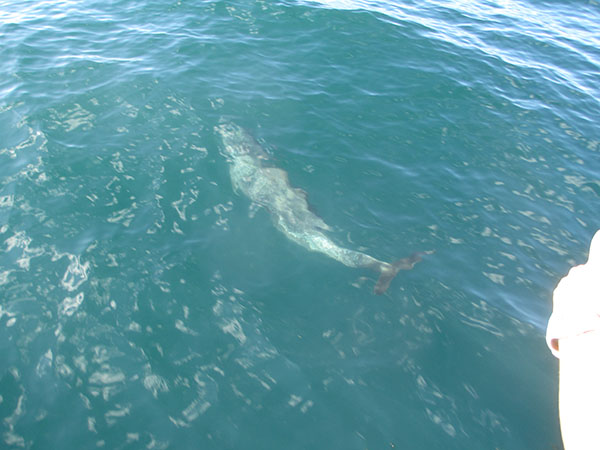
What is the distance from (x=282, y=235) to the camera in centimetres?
1141

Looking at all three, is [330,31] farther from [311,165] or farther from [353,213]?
[353,213]

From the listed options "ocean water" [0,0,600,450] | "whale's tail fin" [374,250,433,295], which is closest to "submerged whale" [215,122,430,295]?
"whale's tail fin" [374,250,433,295]

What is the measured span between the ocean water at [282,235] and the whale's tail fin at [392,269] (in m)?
0.22

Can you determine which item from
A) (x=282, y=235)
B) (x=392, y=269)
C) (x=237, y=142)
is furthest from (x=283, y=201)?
(x=392, y=269)

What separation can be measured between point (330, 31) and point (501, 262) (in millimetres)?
15192

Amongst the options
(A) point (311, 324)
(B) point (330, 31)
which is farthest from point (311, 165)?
(B) point (330, 31)

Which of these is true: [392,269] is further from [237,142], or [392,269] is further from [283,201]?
[237,142]

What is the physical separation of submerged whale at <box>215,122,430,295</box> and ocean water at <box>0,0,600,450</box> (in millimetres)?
332

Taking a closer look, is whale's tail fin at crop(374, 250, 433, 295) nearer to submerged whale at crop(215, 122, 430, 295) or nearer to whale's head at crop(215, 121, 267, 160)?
submerged whale at crop(215, 122, 430, 295)

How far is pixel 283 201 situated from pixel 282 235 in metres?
1.42

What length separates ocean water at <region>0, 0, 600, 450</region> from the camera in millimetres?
7535

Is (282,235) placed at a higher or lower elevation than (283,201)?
lower

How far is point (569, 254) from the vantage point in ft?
35.1

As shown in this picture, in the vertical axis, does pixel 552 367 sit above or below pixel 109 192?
below
